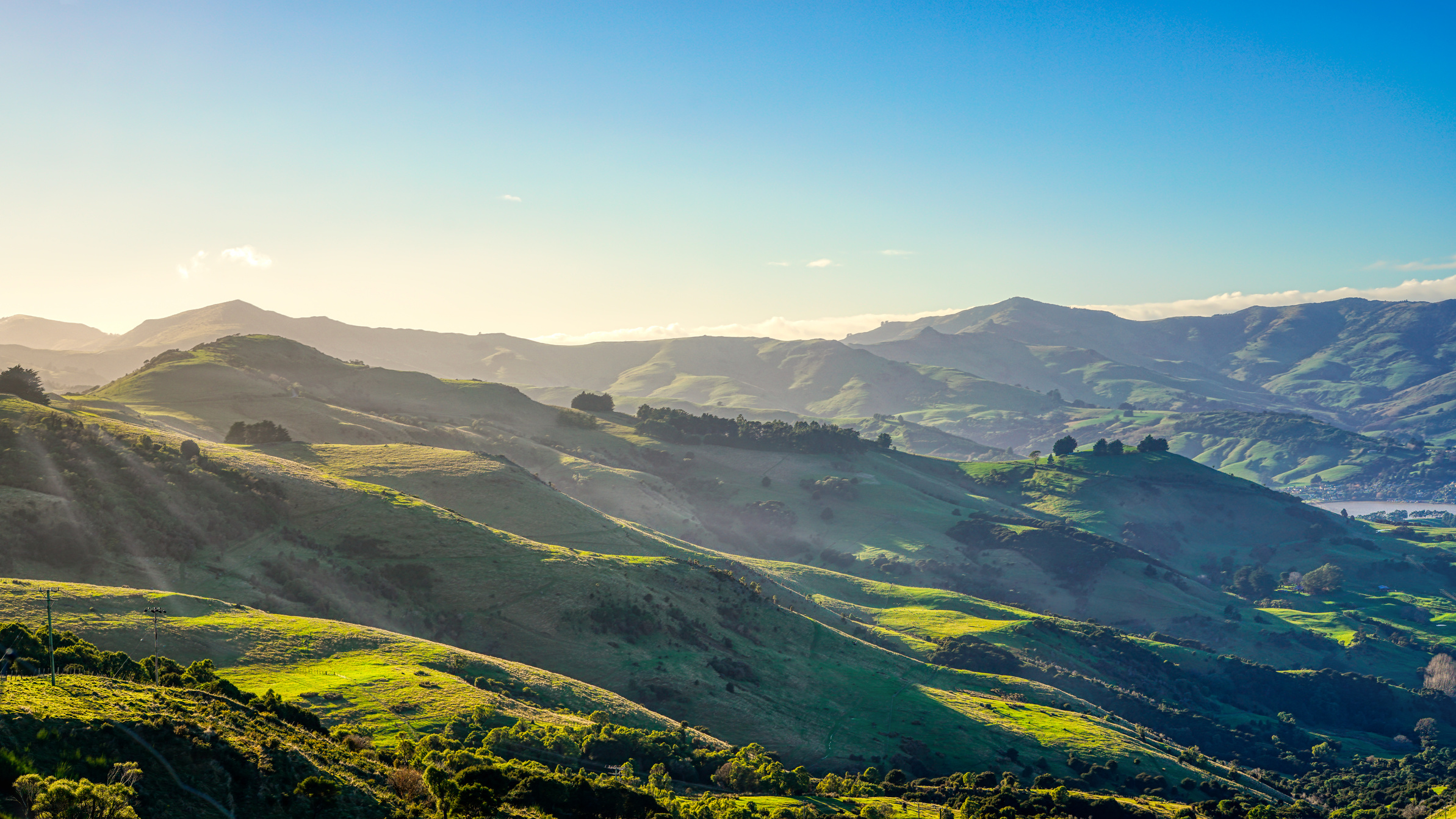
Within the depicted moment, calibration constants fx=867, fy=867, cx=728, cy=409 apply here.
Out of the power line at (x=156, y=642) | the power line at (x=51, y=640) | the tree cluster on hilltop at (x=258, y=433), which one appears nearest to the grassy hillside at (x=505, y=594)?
the power line at (x=156, y=642)

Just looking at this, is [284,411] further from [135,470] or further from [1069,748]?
[1069,748]

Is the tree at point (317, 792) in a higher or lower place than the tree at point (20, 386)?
lower

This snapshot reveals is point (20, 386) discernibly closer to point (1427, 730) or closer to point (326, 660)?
point (326, 660)

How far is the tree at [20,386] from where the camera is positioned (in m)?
102

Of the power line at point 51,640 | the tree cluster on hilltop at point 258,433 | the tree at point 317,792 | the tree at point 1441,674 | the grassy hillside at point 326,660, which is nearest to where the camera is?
the tree at point 317,792

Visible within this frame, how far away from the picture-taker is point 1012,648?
12400 cm

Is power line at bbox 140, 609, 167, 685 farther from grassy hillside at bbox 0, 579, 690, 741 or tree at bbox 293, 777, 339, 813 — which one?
tree at bbox 293, 777, 339, 813

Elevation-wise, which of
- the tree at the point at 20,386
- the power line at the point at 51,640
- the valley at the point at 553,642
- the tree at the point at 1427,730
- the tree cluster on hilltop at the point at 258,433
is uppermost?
the tree at the point at 20,386

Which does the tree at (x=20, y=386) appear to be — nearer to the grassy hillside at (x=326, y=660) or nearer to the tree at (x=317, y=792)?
the grassy hillside at (x=326, y=660)

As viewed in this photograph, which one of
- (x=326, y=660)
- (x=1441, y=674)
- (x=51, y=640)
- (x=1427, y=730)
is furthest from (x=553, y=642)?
(x=1441, y=674)

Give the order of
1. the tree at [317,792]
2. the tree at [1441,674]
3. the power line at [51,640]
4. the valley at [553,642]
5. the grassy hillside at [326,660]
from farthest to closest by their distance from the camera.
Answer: the tree at [1441,674], the valley at [553,642], the grassy hillside at [326,660], the power line at [51,640], the tree at [317,792]

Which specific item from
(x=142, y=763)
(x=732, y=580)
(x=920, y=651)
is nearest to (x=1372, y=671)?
(x=920, y=651)

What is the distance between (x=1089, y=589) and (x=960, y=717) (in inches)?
4826

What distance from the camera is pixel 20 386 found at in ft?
340
